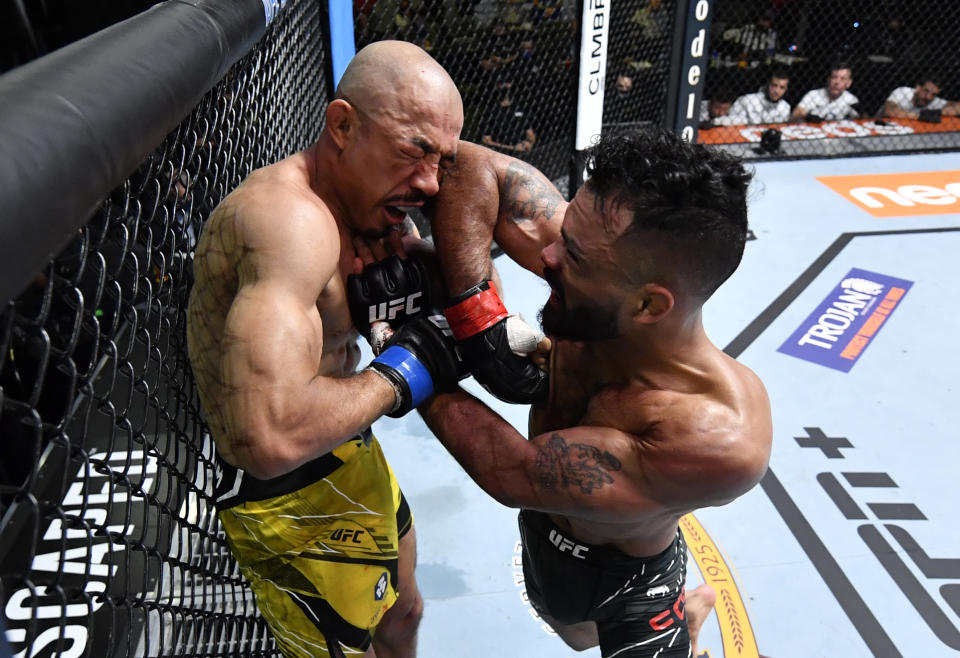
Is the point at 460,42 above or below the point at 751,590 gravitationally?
above

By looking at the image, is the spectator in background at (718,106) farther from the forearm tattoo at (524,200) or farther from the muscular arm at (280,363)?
the muscular arm at (280,363)

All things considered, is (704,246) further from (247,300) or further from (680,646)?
(680,646)

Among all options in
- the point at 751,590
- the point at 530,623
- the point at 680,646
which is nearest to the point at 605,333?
the point at 680,646

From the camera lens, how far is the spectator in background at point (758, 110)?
701cm

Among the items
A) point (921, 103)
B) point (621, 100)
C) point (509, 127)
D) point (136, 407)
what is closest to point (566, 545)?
point (136, 407)

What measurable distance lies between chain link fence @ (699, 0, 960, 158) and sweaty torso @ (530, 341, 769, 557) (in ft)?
18.9

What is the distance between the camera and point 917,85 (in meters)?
7.23

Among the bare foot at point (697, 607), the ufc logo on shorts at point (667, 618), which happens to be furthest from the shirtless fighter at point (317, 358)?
the bare foot at point (697, 607)

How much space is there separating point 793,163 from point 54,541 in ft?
19.5

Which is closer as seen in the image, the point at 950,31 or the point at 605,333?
the point at 605,333

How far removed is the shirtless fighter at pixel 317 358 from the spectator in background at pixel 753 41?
6.54 metres

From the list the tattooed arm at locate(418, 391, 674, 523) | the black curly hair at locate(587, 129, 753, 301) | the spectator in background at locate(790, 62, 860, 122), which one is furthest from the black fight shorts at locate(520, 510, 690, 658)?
the spectator in background at locate(790, 62, 860, 122)

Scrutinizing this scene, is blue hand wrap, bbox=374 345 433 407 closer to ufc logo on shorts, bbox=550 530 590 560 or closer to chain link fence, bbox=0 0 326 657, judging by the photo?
chain link fence, bbox=0 0 326 657

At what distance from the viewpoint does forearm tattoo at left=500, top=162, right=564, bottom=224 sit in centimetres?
186
